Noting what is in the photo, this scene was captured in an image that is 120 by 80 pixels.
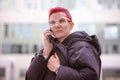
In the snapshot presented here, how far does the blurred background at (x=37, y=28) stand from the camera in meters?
5.33

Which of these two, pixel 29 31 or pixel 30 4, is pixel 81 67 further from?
pixel 29 31

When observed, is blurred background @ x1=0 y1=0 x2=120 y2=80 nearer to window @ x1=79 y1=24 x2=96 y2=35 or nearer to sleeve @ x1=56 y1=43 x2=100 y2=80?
window @ x1=79 y1=24 x2=96 y2=35

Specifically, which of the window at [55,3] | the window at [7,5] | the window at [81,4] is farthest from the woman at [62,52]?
the window at [7,5]

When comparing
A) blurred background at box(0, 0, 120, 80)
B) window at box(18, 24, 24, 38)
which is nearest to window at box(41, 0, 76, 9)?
blurred background at box(0, 0, 120, 80)

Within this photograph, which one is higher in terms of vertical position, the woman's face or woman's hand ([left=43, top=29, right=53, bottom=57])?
the woman's face

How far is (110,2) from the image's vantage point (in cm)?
560

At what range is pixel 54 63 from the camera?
1.19 metres

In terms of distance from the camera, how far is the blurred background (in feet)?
17.5

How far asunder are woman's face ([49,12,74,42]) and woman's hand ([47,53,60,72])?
9 centimetres

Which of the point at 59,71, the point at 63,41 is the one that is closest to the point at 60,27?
the point at 63,41

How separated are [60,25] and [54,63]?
0.16 metres

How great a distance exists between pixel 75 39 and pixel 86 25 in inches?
164

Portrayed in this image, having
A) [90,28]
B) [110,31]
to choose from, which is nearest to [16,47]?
[90,28]

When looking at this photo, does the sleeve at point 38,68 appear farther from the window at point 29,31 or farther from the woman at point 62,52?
the window at point 29,31
